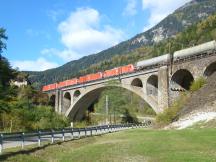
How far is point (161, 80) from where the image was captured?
66.1 m

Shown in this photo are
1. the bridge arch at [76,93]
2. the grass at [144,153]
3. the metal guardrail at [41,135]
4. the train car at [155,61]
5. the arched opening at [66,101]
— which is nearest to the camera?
the grass at [144,153]

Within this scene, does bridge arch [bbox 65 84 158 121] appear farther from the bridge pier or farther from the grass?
the grass

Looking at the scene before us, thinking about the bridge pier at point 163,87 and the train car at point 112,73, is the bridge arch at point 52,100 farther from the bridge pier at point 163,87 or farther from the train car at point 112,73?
the bridge pier at point 163,87

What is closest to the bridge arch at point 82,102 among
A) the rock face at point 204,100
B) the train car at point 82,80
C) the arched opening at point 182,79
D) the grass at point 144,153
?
the train car at point 82,80

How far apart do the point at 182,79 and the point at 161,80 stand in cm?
358

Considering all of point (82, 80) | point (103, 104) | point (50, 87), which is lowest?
point (103, 104)

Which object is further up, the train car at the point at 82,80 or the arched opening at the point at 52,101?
the train car at the point at 82,80

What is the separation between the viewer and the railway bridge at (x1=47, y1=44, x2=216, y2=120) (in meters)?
58.7

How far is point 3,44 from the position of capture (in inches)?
1344

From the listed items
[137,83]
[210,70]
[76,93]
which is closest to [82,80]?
[76,93]

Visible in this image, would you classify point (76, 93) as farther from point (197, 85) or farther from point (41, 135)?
point (41, 135)

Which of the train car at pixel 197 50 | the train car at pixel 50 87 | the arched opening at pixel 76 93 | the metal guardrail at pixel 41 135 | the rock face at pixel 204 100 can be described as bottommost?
the metal guardrail at pixel 41 135

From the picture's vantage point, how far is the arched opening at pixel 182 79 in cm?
6456

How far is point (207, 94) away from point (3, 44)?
24.3 m
